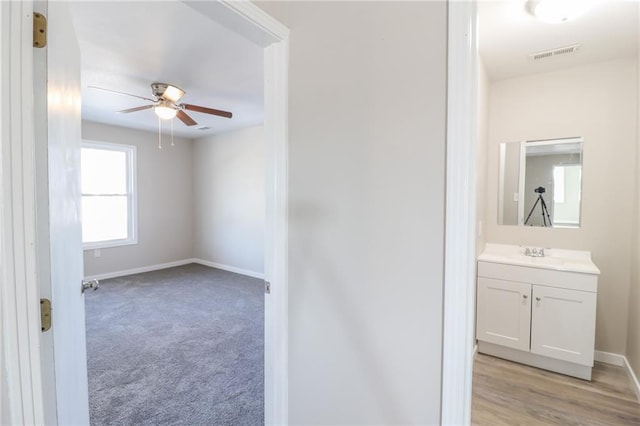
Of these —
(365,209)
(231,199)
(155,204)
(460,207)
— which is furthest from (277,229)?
(155,204)

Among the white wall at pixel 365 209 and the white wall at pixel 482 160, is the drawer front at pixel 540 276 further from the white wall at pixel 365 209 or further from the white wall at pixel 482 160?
the white wall at pixel 365 209

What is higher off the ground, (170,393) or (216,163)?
(216,163)

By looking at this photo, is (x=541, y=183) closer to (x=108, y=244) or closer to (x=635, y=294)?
(x=635, y=294)

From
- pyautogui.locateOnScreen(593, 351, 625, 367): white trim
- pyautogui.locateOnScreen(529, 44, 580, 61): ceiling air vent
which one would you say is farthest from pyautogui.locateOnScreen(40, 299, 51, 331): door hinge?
pyautogui.locateOnScreen(593, 351, 625, 367): white trim

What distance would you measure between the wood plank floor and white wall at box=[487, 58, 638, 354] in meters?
0.54

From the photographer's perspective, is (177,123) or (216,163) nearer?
(177,123)

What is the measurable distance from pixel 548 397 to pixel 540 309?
628 millimetres

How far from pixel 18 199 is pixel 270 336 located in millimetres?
1120

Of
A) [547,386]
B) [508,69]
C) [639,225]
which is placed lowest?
[547,386]

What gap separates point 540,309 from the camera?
241cm

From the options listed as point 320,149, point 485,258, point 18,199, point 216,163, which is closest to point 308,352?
point 320,149

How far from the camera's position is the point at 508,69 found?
266cm

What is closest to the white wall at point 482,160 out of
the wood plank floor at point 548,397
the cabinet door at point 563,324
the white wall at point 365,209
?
the cabinet door at point 563,324

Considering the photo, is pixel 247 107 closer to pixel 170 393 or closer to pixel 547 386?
pixel 170 393
